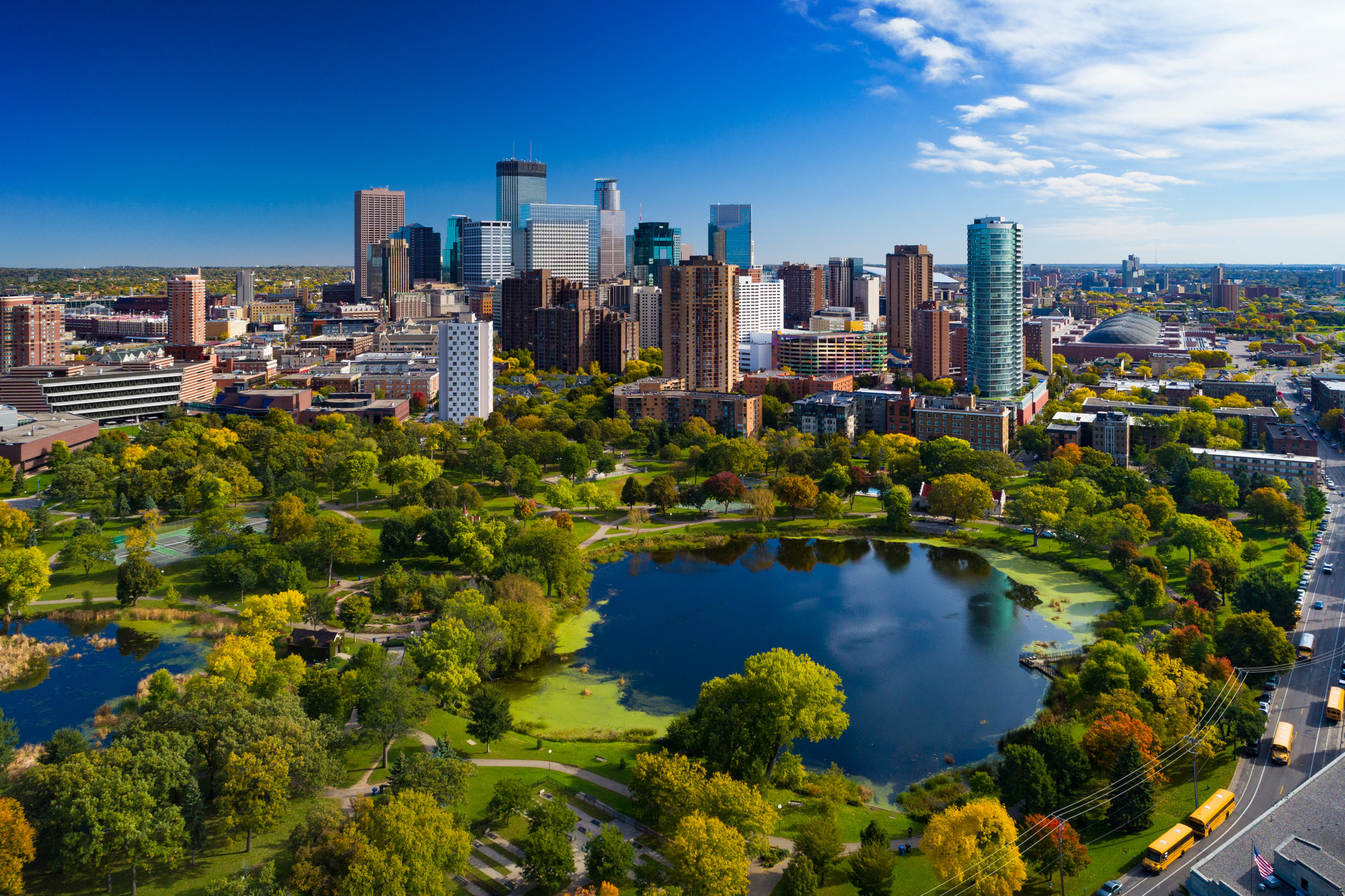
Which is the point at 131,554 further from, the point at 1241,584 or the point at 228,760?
the point at 1241,584

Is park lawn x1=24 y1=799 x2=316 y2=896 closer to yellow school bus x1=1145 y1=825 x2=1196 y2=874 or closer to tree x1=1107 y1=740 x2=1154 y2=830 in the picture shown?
yellow school bus x1=1145 y1=825 x2=1196 y2=874

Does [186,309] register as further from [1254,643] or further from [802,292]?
[1254,643]

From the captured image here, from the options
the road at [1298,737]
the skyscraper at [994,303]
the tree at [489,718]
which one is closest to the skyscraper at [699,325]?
the skyscraper at [994,303]

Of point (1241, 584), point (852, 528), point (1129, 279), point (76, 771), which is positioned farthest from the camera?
point (1129, 279)

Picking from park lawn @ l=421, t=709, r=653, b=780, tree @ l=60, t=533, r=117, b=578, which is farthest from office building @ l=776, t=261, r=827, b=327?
park lawn @ l=421, t=709, r=653, b=780

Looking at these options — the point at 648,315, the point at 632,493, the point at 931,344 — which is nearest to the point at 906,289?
the point at 931,344

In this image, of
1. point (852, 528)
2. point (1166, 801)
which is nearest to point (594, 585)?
point (852, 528)
